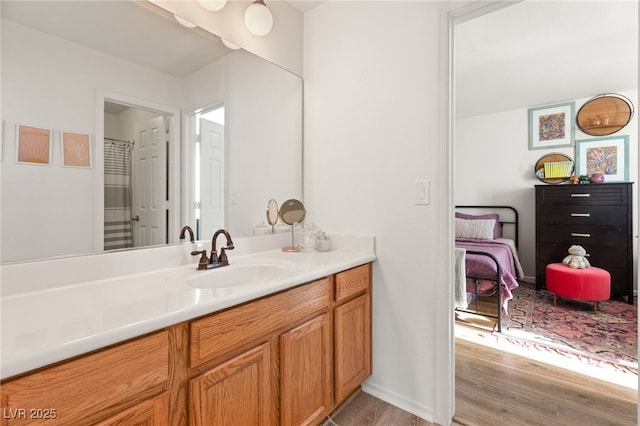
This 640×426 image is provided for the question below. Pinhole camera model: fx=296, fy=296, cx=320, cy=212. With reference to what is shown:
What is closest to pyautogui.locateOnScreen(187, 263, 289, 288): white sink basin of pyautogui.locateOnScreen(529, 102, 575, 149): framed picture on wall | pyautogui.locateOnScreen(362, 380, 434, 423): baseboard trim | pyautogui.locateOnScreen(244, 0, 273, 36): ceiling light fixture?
pyautogui.locateOnScreen(362, 380, 434, 423): baseboard trim

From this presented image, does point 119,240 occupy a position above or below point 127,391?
above

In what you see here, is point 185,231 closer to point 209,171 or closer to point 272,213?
point 209,171

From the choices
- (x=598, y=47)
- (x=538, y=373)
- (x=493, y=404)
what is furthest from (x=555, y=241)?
(x=493, y=404)

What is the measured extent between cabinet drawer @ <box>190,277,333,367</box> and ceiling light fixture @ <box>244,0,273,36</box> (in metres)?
1.44

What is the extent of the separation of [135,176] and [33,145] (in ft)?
1.09

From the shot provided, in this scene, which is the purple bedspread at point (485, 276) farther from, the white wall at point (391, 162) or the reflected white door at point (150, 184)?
the reflected white door at point (150, 184)

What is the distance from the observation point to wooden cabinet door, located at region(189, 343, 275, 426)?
89 cm

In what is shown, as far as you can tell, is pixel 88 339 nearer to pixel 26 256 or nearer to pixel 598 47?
pixel 26 256

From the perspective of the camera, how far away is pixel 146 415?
2.52ft

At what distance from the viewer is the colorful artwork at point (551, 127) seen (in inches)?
153

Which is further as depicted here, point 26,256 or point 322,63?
point 322,63

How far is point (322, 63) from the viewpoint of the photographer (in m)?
1.95

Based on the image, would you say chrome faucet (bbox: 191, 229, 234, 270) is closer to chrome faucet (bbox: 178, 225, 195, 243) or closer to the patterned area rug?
chrome faucet (bbox: 178, 225, 195, 243)

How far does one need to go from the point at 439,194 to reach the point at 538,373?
146 cm
